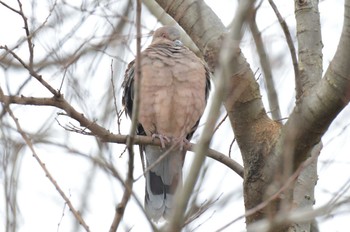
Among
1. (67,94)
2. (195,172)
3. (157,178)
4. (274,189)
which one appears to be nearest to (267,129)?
(274,189)

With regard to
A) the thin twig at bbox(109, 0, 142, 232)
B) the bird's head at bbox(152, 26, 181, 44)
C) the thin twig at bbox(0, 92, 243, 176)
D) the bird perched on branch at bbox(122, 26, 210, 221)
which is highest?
the bird's head at bbox(152, 26, 181, 44)

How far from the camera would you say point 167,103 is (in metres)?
5.15

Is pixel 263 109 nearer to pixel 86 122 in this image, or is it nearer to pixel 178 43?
pixel 86 122

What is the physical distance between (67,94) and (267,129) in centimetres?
120

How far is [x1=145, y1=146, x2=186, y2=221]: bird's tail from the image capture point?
502 centimetres

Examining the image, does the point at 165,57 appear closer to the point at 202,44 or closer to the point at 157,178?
the point at 157,178

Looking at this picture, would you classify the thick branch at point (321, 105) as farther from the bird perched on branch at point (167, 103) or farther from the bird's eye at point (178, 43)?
the bird's eye at point (178, 43)

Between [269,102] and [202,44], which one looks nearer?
[202,44]

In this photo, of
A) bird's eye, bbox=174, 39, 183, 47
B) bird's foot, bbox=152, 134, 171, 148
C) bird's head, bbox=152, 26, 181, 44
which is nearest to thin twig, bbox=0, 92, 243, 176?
bird's foot, bbox=152, 134, 171, 148

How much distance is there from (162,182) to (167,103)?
2.13 ft

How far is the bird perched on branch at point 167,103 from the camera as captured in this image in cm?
514

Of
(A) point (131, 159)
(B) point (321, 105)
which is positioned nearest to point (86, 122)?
(A) point (131, 159)

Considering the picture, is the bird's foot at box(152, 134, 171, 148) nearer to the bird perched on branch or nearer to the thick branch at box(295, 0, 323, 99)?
→ the bird perched on branch

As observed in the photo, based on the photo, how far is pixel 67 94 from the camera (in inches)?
153
